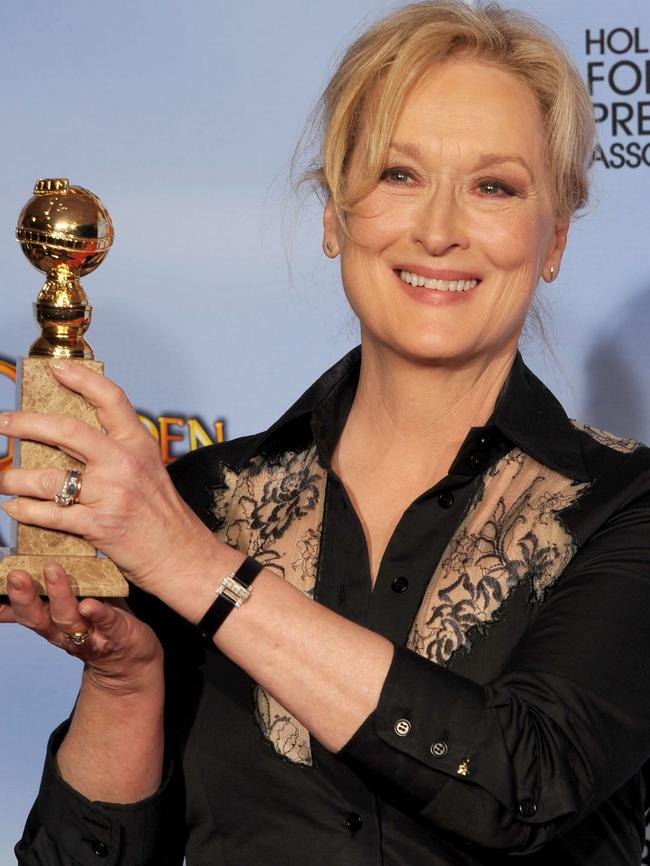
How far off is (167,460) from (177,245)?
316mm

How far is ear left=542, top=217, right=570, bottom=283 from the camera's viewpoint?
1.54 meters

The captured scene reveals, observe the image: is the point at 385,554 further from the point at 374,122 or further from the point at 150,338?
the point at 150,338

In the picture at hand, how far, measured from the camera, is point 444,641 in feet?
4.36

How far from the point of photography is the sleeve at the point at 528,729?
1.13 meters

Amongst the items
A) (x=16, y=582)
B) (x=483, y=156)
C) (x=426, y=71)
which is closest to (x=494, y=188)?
(x=483, y=156)

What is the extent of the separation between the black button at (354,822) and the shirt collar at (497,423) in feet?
1.13

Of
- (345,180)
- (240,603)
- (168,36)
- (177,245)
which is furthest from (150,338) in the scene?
(240,603)

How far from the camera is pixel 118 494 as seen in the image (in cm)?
109

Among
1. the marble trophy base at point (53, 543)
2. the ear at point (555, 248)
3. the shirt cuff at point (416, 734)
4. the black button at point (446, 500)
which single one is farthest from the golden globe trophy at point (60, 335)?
the ear at point (555, 248)

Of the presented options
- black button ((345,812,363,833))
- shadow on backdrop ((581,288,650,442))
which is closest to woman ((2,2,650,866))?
black button ((345,812,363,833))

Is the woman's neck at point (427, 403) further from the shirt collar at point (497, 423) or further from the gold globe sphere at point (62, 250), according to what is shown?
the gold globe sphere at point (62, 250)

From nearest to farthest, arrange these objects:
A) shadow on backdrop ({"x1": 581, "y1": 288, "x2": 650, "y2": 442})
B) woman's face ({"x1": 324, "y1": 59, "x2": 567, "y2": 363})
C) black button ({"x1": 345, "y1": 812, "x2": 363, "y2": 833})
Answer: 1. black button ({"x1": 345, "y1": 812, "x2": 363, "y2": 833})
2. woman's face ({"x1": 324, "y1": 59, "x2": 567, "y2": 363})
3. shadow on backdrop ({"x1": 581, "y1": 288, "x2": 650, "y2": 442})

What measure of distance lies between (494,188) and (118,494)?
0.56 metres

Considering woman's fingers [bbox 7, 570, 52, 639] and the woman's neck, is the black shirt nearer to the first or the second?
the woman's neck
